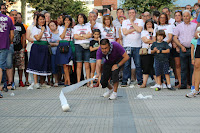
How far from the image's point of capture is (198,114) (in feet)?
21.6

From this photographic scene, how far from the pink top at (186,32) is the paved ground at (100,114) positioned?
206cm

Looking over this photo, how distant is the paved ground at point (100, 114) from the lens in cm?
551

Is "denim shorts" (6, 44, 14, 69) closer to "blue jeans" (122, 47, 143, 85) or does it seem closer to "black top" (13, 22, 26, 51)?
"black top" (13, 22, 26, 51)

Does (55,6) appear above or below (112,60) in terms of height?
above

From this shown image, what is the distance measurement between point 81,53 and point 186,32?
10.0 feet

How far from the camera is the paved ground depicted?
5512 millimetres

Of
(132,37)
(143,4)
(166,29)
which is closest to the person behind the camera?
(166,29)

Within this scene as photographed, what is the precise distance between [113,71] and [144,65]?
2880 millimetres

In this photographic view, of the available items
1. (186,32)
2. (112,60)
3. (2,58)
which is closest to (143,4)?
(186,32)

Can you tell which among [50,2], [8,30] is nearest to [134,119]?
[8,30]

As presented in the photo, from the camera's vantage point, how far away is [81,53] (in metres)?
11.7

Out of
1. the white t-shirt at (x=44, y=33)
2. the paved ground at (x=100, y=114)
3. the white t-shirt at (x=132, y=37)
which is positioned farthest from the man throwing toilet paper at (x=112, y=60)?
the white t-shirt at (x=44, y=33)

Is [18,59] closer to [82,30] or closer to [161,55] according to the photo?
[82,30]

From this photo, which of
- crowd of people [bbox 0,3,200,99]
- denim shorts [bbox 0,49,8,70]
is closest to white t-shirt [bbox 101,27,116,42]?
crowd of people [bbox 0,3,200,99]
